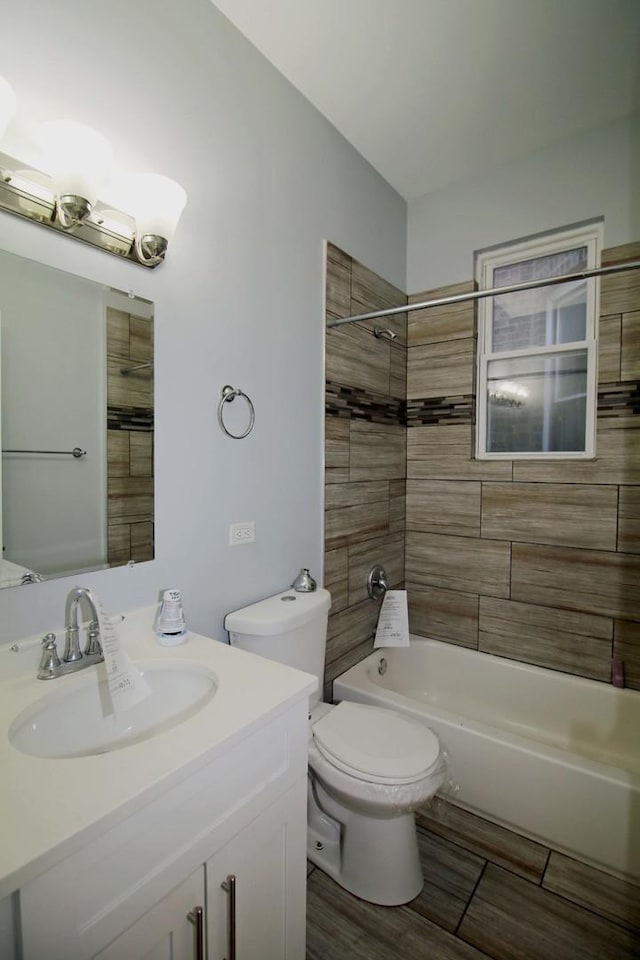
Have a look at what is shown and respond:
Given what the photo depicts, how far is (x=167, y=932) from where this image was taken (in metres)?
0.80

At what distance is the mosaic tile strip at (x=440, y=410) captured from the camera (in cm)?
252

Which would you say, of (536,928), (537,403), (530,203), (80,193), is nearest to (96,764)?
(80,193)

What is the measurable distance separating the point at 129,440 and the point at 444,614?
1985mm

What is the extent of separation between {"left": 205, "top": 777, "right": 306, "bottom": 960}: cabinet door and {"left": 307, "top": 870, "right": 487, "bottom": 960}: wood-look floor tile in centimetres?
31

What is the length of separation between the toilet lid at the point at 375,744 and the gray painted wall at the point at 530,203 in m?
2.21

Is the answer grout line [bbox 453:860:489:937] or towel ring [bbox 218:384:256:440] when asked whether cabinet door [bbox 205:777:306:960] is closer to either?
grout line [bbox 453:860:489:937]

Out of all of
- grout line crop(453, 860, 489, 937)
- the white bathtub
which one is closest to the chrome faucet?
the white bathtub

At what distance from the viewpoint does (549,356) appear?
2375mm

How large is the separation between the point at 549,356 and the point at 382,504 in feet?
3.73

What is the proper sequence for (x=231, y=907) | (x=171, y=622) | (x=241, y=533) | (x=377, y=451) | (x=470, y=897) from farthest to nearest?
(x=377, y=451)
(x=241, y=533)
(x=470, y=897)
(x=171, y=622)
(x=231, y=907)

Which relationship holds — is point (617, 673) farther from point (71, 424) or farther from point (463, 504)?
point (71, 424)

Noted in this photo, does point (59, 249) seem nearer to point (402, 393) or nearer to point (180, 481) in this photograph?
point (180, 481)

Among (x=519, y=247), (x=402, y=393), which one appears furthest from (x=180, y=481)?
(x=519, y=247)

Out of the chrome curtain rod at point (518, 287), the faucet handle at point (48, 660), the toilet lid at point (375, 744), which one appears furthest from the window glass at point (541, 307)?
the faucet handle at point (48, 660)
